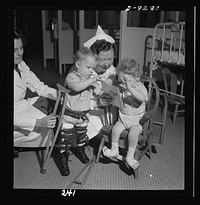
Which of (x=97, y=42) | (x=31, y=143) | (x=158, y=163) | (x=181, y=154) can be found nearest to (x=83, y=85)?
(x=97, y=42)

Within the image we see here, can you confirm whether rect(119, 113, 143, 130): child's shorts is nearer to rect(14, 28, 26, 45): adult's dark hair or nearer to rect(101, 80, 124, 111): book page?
rect(101, 80, 124, 111): book page

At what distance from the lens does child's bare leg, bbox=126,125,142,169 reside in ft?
3.38

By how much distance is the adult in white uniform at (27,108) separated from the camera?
1.00 metres

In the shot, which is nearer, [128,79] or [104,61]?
[128,79]

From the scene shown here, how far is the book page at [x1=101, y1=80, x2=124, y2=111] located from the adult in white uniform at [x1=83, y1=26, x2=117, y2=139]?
3.9 inches

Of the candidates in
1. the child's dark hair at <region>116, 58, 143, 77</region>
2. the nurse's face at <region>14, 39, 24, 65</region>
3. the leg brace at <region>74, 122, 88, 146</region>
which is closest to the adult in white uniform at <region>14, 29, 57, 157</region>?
the nurse's face at <region>14, 39, 24, 65</region>

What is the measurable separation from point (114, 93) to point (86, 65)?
180 millimetres

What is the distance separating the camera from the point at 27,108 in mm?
1097

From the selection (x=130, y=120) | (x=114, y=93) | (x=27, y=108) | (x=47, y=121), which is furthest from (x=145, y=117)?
(x=27, y=108)

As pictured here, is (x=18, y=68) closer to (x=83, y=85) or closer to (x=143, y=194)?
(x=83, y=85)

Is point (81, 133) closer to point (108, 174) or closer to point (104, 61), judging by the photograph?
point (108, 174)

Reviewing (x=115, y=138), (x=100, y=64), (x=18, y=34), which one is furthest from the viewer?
(x=100, y=64)

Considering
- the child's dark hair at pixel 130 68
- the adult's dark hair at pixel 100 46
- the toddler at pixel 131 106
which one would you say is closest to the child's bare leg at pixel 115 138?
the toddler at pixel 131 106
